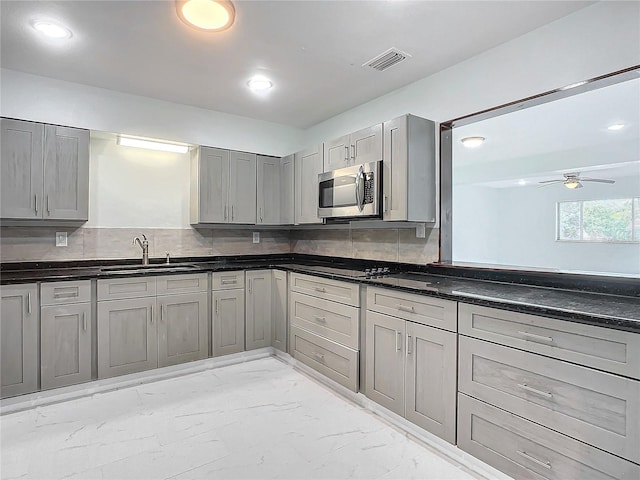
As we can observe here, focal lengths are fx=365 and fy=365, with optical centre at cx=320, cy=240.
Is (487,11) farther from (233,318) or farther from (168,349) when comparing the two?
(168,349)

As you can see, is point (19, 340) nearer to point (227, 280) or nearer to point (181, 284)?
point (181, 284)

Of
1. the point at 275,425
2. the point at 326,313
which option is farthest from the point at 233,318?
the point at 275,425

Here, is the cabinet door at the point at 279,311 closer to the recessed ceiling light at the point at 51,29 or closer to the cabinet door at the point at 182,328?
the cabinet door at the point at 182,328

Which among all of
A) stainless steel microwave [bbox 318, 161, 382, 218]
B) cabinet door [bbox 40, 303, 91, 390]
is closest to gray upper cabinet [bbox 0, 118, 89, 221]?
cabinet door [bbox 40, 303, 91, 390]

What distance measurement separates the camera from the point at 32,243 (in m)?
3.05

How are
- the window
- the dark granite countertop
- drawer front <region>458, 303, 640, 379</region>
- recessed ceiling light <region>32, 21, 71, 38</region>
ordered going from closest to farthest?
drawer front <region>458, 303, 640, 379</region> → the dark granite countertop → recessed ceiling light <region>32, 21, 71, 38</region> → the window

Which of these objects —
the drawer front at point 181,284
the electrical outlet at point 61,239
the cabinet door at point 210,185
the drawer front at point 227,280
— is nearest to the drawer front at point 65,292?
the drawer front at point 181,284

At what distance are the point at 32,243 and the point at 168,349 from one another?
1.43 m

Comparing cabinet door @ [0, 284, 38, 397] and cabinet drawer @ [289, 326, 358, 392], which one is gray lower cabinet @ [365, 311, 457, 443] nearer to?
cabinet drawer @ [289, 326, 358, 392]

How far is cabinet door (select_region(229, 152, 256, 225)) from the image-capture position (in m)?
3.82

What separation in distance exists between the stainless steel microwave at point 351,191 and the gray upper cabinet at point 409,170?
0.08 meters

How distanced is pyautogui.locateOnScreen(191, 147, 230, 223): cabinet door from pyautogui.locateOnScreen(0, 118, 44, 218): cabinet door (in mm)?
1242

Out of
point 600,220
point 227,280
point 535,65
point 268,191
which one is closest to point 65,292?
point 227,280

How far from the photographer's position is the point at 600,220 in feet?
20.9
